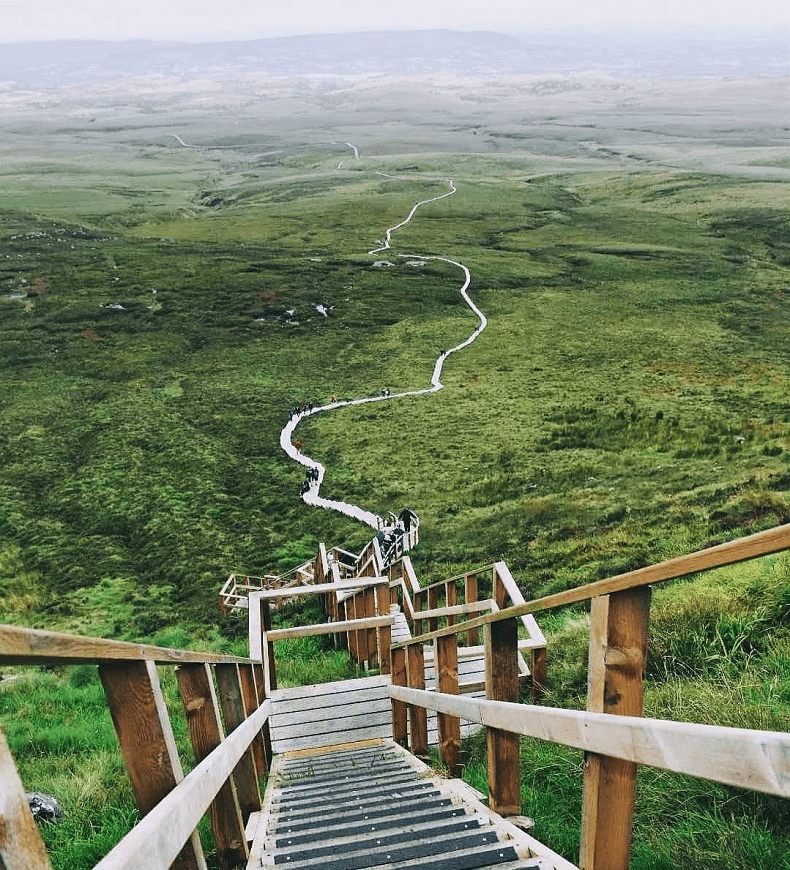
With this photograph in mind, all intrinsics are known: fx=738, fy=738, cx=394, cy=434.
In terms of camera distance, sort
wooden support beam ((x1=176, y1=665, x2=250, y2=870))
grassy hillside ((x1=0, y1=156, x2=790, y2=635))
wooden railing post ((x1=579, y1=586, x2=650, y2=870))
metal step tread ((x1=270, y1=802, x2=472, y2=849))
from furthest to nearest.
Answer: grassy hillside ((x1=0, y1=156, x2=790, y2=635)) → metal step tread ((x1=270, y1=802, x2=472, y2=849)) → wooden support beam ((x1=176, y1=665, x2=250, y2=870)) → wooden railing post ((x1=579, y1=586, x2=650, y2=870))

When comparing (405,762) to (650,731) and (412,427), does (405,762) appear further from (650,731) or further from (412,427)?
(412,427)

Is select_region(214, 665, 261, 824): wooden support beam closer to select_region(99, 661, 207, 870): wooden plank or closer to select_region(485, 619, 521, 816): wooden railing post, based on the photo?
select_region(485, 619, 521, 816): wooden railing post

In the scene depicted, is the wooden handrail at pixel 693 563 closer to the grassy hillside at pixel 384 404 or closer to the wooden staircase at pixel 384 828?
the wooden staircase at pixel 384 828

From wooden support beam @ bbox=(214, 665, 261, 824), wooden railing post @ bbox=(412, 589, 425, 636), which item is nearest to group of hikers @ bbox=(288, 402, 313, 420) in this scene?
wooden railing post @ bbox=(412, 589, 425, 636)

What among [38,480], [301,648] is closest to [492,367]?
[38,480]

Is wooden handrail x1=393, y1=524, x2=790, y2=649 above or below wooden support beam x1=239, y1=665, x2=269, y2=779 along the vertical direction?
above

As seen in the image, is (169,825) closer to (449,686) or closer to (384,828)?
(384,828)
